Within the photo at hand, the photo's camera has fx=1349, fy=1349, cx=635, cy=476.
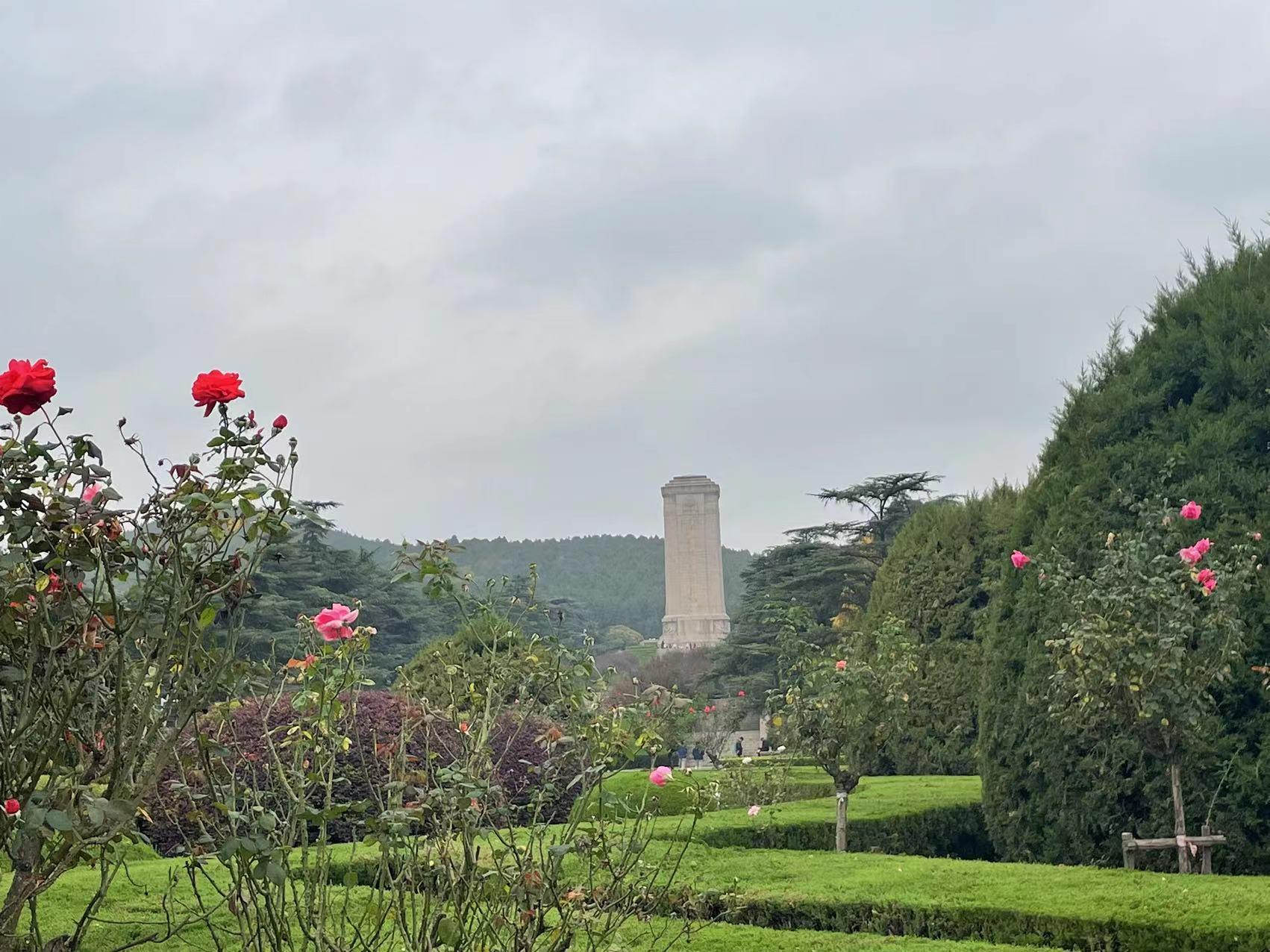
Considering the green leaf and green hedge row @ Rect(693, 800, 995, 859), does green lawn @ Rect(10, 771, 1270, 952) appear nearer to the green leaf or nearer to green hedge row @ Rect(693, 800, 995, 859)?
green hedge row @ Rect(693, 800, 995, 859)

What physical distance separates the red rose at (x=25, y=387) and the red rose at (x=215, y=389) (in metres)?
0.30

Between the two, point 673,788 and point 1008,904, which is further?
point 673,788

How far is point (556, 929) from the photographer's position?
4082 mm

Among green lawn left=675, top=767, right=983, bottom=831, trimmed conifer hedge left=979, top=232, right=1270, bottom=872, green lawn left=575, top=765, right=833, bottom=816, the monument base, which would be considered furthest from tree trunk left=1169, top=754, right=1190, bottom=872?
the monument base

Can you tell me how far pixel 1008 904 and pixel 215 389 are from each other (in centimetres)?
479

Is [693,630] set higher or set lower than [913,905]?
higher

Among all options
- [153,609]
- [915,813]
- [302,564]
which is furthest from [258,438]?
[302,564]

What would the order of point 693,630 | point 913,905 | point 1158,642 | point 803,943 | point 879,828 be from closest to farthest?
point 803,943 < point 913,905 < point 1158,642 < point 879,828 < point 693,630

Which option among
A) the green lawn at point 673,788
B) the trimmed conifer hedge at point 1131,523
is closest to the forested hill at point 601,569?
the green lawn at point 673,788

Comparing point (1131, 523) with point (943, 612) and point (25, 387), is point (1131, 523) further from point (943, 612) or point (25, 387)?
point (25, 387)

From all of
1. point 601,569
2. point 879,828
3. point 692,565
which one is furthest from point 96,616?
point 601,569

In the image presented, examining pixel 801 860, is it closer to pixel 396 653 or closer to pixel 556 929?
pixel 556 929

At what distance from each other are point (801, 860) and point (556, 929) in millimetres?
4261

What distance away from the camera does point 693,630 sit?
53500 mm
